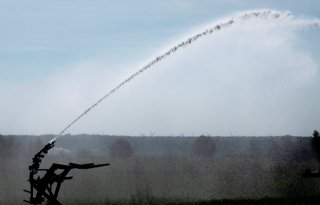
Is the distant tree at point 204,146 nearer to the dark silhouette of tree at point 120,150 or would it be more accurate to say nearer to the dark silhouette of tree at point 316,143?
the dark silhouette of tree at point 120,150

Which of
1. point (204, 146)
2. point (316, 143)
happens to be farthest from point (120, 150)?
point (316, 143)

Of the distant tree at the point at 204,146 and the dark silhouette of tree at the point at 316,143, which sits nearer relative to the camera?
the dark silhouette of tree at the point at 316,143

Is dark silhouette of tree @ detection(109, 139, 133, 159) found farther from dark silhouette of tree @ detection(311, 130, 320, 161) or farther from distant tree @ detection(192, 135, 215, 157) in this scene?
dark silhouette of tree @ detection(311, 130, 320, 161)

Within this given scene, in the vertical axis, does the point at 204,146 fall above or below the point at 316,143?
above

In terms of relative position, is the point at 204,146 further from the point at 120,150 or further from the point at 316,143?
the point at 316,143

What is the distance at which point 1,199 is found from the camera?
37.8 meters

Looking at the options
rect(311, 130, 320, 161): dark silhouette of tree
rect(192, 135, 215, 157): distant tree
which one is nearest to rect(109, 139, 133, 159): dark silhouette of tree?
rect(192, 135, 215, 157): distant tree

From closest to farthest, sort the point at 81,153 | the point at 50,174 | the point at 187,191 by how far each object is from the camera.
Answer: the point at 50,174
the point at 187,191
the point at 81,153

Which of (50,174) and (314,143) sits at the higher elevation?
(314,143)

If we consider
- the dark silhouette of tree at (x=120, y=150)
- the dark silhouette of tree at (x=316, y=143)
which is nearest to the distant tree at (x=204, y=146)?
the dark silhouette of tree at (x=120, y=150)

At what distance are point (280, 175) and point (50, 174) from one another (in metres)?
24.3

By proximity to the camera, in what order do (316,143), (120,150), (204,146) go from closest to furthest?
1. (316,143)
2. (120,150)
3. (204,146)

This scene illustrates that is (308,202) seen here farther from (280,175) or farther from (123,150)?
(123,150)

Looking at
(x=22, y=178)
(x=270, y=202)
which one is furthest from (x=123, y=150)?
(x=270, y=202)
